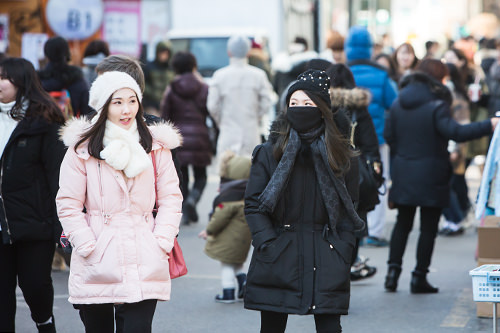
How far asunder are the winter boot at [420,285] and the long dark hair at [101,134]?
3701 mm

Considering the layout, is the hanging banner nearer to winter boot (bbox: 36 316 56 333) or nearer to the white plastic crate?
winter boot (bbox: 36 316 56 333)

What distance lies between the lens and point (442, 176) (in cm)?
804

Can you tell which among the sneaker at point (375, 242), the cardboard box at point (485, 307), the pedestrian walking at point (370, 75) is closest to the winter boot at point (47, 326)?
the cardboard box at point (485, 307)

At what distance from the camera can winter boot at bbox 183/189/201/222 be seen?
38.9ft

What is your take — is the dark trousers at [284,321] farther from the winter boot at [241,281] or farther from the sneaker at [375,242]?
the sneaker at [375,242]

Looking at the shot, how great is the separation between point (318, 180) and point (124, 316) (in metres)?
1.21

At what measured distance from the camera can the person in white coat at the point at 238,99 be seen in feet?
Result: 36.0

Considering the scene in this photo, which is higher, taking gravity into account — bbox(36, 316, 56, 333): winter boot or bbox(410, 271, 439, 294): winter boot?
bbox(36, 316, 56, 333): winter boot

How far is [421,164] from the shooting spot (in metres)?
8.05

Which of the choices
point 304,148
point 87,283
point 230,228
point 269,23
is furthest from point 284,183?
point 269,23

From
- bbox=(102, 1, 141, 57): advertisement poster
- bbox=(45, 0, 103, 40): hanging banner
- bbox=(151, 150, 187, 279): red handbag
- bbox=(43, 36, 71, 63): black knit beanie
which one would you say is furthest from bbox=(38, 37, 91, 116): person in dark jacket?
bbox=(102, 1, 141, 57): advertisement poster

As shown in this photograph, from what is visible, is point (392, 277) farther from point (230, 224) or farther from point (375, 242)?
point (375, 242)

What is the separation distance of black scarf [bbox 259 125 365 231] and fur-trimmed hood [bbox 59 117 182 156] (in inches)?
21.4

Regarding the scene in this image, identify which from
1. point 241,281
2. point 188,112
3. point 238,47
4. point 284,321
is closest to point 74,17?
point 188,112
